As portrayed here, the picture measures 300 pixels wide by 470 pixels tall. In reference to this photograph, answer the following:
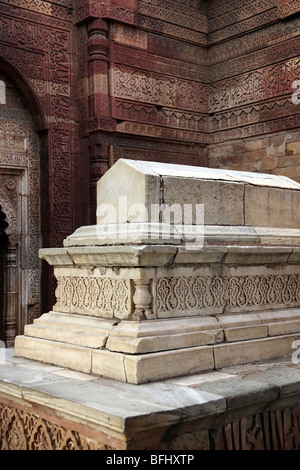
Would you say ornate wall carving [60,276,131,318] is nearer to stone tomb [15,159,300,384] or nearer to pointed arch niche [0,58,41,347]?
stone tomb [15,159,300,384]

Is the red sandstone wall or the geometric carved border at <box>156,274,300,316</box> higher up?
the red sandstone wall

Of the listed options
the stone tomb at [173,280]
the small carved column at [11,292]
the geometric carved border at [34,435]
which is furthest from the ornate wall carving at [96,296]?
the small carved column at [11,292]

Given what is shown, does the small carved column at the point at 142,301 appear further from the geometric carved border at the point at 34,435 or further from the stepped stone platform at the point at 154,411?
the geometric carved border at the point at 34,435

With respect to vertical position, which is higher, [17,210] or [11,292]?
[17,210]

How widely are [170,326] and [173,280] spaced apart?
0.92ft

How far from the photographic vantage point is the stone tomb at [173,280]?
305 centimetres

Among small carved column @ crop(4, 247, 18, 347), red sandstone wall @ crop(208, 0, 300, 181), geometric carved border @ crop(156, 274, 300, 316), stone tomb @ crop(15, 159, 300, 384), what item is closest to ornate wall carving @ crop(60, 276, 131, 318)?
stone tomb @ crop(15, 159, 300, 384)

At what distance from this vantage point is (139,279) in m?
3.06

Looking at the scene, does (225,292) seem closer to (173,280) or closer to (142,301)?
(173,280)

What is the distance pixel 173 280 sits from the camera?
3.22m

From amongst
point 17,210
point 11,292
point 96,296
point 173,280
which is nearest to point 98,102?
point 17,210

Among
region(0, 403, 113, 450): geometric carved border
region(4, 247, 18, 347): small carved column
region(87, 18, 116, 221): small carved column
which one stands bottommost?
region(0, 403, 113, 450): geometric carved border

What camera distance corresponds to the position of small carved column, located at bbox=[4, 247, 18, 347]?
6.75 meters

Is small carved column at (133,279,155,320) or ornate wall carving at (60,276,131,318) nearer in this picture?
small carved column at (133,279,155,320)
